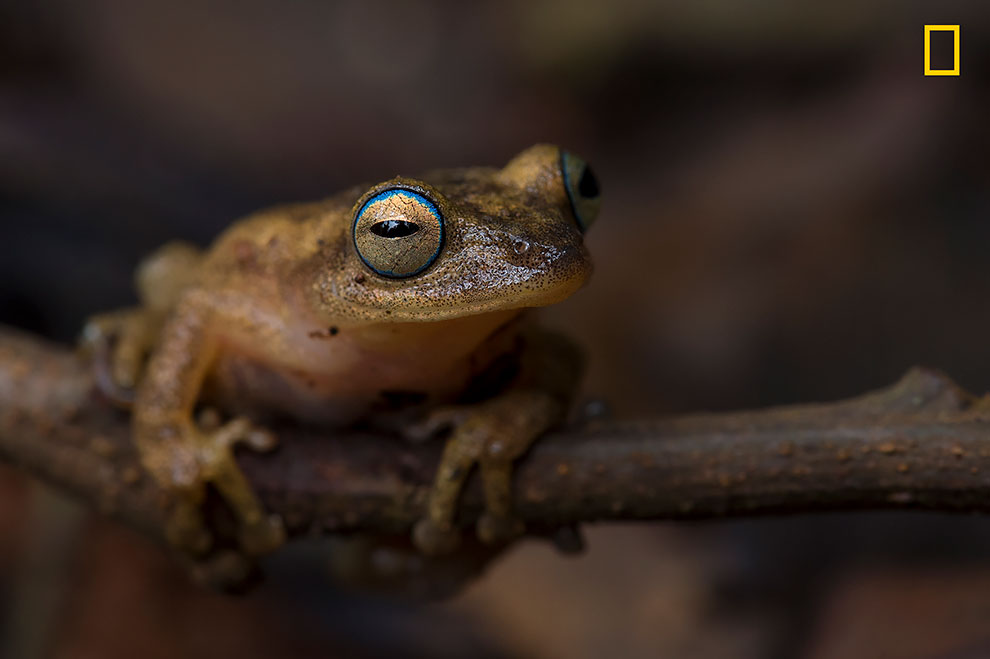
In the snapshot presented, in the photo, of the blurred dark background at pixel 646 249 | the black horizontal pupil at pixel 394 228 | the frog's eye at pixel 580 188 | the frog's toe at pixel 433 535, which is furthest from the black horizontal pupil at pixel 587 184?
the blurred dark background at pixel 646 249

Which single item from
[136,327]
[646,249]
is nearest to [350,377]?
[136,327]

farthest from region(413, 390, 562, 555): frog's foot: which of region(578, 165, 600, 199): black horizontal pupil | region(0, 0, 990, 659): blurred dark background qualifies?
region(0, 0, 990, 659): blurred dark background

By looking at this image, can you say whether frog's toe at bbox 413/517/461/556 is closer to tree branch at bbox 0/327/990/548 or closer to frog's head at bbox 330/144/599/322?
tree branch at bbox 0/327/990/548

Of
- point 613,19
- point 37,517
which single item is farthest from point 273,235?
point 613,19

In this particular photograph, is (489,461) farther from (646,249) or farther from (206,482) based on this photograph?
(646,249)

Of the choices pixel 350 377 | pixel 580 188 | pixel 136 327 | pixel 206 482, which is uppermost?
pixel 580 188
